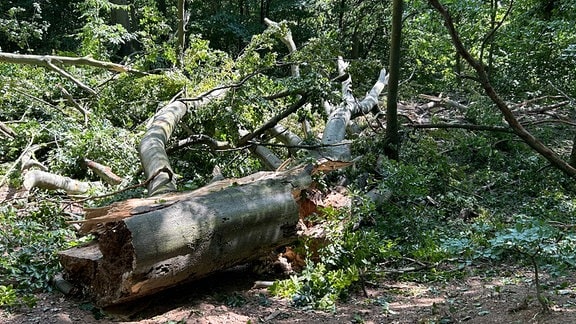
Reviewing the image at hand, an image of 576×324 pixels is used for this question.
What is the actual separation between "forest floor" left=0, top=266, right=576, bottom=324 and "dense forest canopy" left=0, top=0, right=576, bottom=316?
0.20 m

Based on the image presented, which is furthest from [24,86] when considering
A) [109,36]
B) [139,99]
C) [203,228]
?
[203,228]

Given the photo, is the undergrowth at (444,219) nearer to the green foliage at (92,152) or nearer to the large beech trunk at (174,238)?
the large beech trunk at (174,238)

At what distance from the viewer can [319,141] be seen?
6.48 meters

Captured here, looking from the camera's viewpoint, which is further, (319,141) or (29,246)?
(319,141)

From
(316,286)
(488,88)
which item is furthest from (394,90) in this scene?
(316,286)

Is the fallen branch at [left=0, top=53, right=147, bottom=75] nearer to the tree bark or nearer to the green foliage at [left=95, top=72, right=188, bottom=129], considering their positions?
the green foliage at [left=95, top=72, right=188, bottom=129]

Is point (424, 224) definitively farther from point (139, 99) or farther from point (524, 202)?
point (139, 99)

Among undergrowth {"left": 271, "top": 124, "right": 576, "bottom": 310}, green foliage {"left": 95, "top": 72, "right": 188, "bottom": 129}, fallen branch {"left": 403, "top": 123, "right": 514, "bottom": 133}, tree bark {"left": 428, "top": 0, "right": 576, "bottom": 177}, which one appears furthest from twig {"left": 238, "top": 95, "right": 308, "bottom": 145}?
tree bark {"left": 428, "top": 0, "right": 576, "bottom": 177}

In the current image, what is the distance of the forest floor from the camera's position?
3.14 meters

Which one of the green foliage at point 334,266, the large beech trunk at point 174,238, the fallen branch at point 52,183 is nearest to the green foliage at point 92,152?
the fallen branch at point 52,183

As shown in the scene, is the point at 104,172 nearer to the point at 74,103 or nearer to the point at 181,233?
the point at 74,103

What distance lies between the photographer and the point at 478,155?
28.3ft

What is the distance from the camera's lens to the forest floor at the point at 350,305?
314 centimetres

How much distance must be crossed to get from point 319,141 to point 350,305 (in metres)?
2.95
